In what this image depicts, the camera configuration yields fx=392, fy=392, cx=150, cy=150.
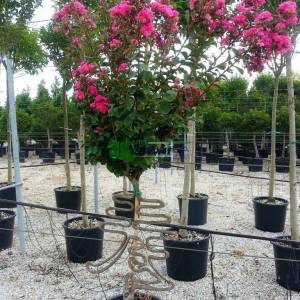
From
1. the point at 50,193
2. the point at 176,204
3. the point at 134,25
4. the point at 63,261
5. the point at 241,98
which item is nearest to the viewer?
the point at 134,25

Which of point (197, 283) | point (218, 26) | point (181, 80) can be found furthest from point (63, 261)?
point (218, 26)

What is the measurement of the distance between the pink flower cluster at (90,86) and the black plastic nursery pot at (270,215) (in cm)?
338

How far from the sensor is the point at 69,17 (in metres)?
2.67

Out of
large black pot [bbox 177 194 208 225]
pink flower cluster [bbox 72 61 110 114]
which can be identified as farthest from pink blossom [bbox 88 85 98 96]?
large black pot [bbox 177 194 208 225]

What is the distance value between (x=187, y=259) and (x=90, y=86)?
79.8 inches

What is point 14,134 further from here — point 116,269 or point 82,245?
point 116,269

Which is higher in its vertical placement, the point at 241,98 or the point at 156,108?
the point at 241,98

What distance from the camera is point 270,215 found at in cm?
484

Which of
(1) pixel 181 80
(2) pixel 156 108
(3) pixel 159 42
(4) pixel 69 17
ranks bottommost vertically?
(2) pixel 156 108

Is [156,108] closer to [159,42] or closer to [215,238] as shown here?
[159,42]

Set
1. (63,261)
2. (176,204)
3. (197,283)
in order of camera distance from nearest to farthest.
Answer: (197,283) → (63,261) → (176,204)

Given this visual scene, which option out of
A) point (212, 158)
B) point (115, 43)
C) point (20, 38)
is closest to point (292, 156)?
point (115, 43)

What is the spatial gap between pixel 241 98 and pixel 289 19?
38.1ft

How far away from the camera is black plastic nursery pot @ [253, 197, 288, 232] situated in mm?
4809
